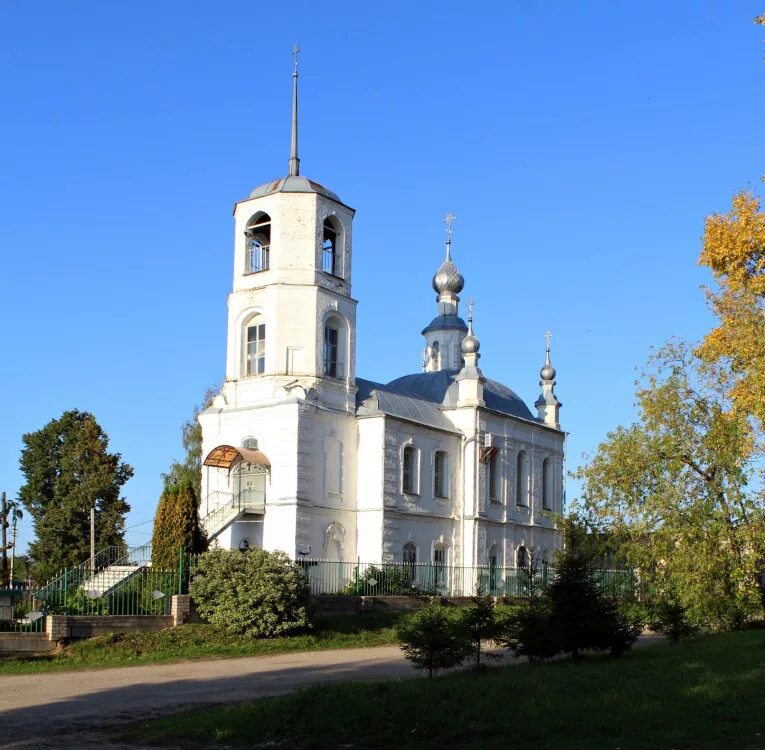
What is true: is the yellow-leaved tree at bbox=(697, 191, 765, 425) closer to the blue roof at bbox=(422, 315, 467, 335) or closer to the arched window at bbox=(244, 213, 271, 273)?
the arched window at bbox=(244, 213, 271, 273)

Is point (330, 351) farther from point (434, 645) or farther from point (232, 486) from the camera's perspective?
point (434, 645)

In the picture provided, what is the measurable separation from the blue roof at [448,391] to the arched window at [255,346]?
21.8ft

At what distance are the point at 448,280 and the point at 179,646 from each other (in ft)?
98.6

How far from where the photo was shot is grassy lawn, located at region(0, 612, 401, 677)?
1972cm

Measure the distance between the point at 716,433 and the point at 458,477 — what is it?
712 inches

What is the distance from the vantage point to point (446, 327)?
48.1 metres

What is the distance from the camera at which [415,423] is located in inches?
1485

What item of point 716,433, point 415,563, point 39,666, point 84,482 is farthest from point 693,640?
point 84,482

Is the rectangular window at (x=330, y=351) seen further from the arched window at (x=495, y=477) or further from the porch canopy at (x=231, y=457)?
the arched window at (x=495, y=477)

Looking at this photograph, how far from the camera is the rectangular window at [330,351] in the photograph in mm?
36094

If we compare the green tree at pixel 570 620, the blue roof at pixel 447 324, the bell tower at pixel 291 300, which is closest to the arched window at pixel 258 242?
the bell tower at pixel 291 300

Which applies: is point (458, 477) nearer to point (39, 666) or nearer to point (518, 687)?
point (39, 666)

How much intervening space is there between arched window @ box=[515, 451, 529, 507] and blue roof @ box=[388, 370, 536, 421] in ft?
5.88

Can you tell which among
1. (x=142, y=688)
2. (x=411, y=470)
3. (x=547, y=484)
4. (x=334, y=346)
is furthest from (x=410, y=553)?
(x=142, y=688)
